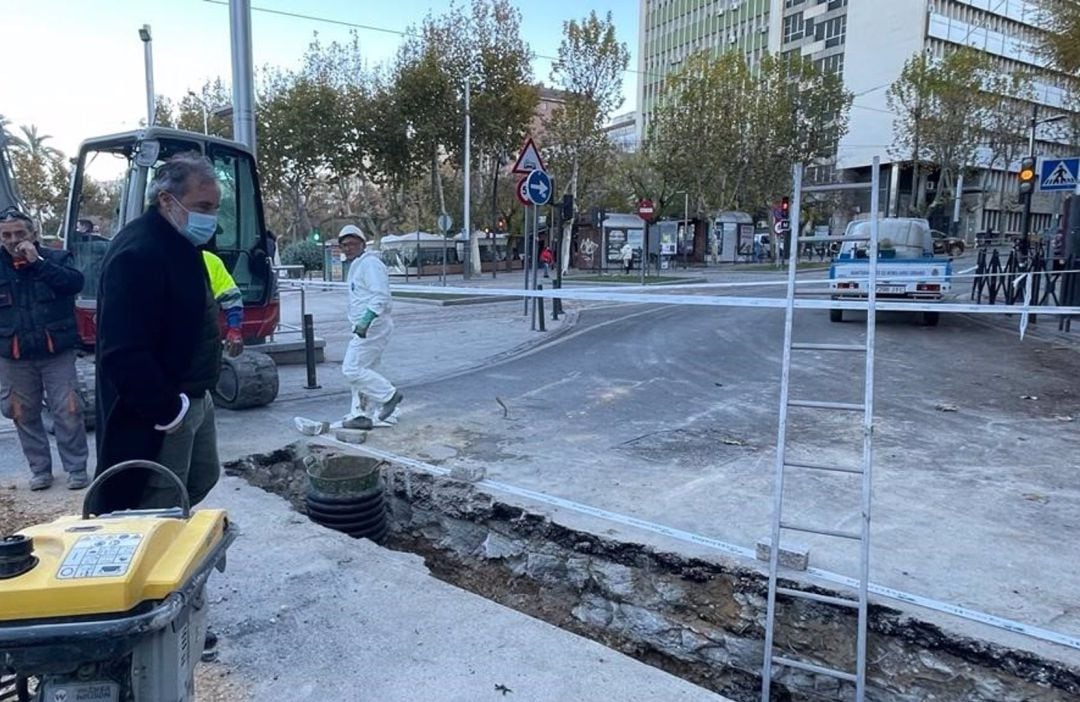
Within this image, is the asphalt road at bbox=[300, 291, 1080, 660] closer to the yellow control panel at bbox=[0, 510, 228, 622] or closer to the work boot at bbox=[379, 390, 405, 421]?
the work boot at bbox=[379, 390, 405, 421]

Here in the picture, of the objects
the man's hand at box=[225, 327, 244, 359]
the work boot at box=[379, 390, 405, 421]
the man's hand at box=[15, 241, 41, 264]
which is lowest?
the work boot at box=[379, 390, 405, 421]

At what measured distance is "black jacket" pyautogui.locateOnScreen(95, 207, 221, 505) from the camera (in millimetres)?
2588

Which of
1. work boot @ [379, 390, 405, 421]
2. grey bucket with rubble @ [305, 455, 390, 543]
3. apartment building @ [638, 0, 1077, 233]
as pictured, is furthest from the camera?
apartment building @ [638, 0, 1077, 233]

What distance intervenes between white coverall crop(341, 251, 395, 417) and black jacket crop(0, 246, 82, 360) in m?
2.25

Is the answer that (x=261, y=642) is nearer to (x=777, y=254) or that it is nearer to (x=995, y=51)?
(x=777, y=254)

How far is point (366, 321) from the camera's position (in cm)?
638

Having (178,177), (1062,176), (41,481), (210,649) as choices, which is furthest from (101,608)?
(1062,176)

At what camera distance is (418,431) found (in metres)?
6.56

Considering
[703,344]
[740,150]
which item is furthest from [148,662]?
[740,150]

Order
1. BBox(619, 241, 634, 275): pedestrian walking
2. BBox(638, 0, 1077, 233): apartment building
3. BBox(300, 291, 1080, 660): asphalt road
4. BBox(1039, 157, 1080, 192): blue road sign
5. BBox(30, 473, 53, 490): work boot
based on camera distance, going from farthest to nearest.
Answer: BBox(638, 0, 1077, 233): apartment building, BBox(619, 241, 634, 275): pedestrian walking, BBox(1039, 157, 1080, 192): blue road sign, BBox(30, 473, 53, 490): work boot, BBox(300, 291, 1080, 660): asphalt road

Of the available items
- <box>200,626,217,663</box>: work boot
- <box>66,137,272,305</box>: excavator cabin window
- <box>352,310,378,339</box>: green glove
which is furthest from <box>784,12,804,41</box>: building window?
<box>200,626,217,663</box>: work boot

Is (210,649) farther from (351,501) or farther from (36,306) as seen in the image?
(36,306)

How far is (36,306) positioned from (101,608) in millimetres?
3891

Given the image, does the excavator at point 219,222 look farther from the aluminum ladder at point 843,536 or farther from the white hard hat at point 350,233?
the aluminum ladder at point 843,536
